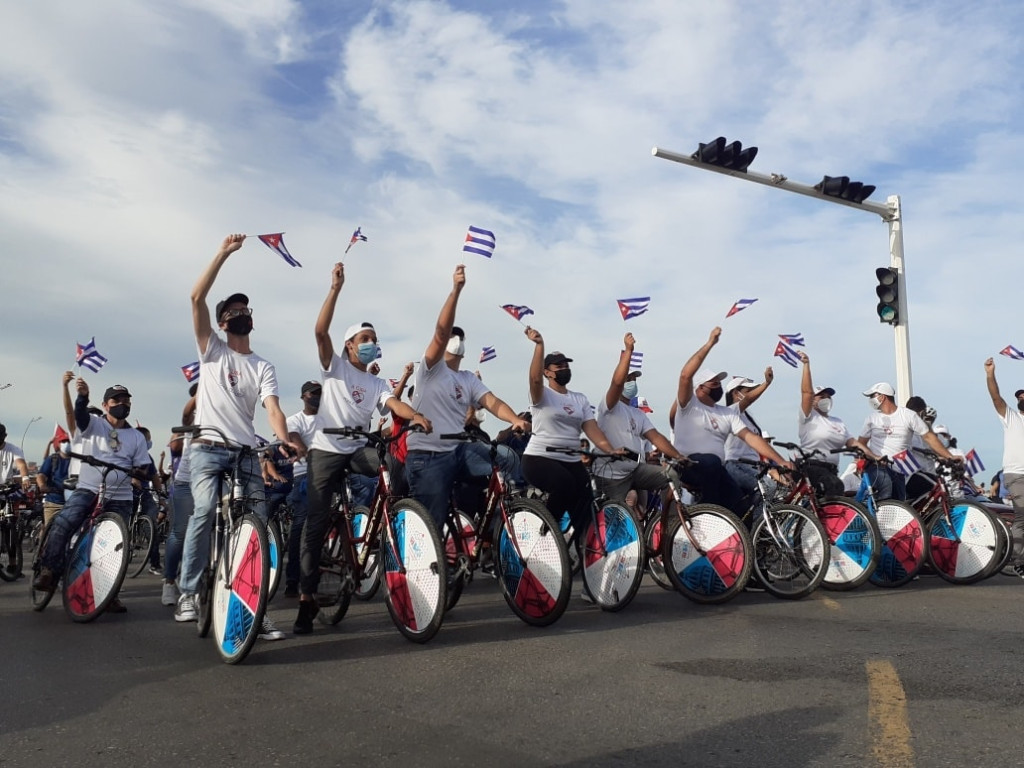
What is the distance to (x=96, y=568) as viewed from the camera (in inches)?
309

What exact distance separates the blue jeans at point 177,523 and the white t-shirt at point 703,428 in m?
4.13

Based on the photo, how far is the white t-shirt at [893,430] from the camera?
1094 centimetres

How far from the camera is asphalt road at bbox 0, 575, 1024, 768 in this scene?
155 inches

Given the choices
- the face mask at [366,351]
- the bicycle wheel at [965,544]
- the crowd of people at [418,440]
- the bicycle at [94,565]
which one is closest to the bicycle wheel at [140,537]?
the crowd of people at [418,440]

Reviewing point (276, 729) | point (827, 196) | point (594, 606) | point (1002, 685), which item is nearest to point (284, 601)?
point (594, 606)

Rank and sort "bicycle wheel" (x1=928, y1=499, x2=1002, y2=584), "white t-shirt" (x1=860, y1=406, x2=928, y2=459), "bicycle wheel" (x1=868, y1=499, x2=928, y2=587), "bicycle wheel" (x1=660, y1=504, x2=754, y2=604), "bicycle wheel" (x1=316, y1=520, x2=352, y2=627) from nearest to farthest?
1. "bicycle wheel" (x1=316, y1=520, x2=352, y2=627)
2. "bicycle wheel" (x1=660, y1=504, x2=754, y2=604)
3. "bicycle wheel" (x1=868, y1=499, x2=928, y2=587)
4. "bicycle wheel" (x1=928, y1=499, x2=1002, y2=584)
5. "white t-shirt" (x1=860, y1=406, x2=928, y2=459)

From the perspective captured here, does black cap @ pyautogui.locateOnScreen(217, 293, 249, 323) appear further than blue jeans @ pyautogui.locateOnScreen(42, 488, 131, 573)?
No

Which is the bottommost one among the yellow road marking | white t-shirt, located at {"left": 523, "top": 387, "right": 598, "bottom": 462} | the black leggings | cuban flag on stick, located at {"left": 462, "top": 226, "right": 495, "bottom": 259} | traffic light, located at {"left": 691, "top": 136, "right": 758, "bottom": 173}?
the yellow road marking

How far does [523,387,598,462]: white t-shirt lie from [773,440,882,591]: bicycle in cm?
208

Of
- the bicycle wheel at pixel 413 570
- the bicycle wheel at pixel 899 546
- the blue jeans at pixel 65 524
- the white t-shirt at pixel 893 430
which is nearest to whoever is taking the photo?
the bicycle wheel at pixel 413 570

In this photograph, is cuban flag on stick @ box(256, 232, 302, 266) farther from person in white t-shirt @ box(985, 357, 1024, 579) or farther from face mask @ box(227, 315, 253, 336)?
person in white t-shirt @ box(985, 357, 1024, 579)

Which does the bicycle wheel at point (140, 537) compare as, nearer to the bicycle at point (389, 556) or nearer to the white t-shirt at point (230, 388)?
the bicycle at point (389, 556)

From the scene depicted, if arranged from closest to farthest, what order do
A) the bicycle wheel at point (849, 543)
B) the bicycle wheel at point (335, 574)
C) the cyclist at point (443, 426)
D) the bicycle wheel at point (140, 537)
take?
the bicycle wheel at point (335, 574) → the cyclist at point (443, 426) → the bicycle wheel at point (849, 543) → the bicycle wheel at point (140, 537)

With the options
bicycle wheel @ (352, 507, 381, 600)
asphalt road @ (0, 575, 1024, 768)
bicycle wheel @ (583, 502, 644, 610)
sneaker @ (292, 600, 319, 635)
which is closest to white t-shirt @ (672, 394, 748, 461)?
bicycle wheel @ (583, 502, 644, 610)
